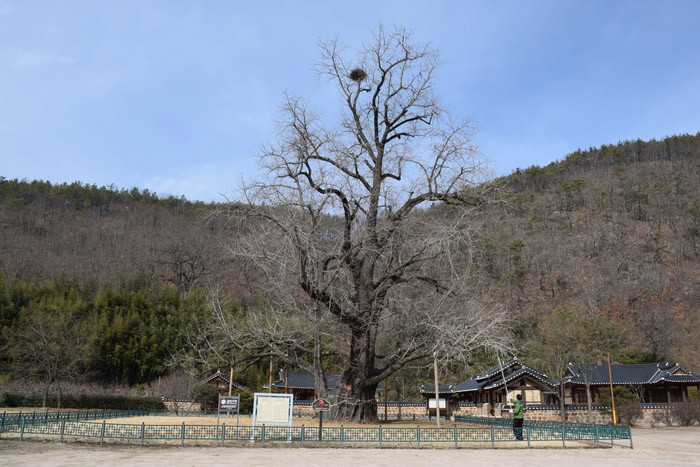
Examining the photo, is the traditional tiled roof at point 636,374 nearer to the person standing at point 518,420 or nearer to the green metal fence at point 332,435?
the green metal fence at point 332,435

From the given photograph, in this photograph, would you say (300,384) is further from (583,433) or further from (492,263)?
(492,263)

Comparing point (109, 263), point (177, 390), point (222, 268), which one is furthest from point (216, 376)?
point (109, 263)

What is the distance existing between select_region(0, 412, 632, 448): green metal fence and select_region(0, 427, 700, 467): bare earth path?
2.42 feet

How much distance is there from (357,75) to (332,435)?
13596 millimetres

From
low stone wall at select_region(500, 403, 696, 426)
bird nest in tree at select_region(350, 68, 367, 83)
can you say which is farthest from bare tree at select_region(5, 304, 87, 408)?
low stone wall at select_region(500, 403, 696, 426)

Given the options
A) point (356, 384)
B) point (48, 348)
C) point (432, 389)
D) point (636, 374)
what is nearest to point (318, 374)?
point (356, 384)

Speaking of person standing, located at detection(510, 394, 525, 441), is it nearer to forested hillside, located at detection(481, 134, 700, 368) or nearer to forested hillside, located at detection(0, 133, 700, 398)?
forested hillside, located at detection(0, 133, 700, 398)

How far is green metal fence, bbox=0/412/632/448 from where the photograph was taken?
1430cm

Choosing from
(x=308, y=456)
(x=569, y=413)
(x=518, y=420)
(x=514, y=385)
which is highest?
(x=514, y=385)

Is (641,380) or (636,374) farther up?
(636,374)

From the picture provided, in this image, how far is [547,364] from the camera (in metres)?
40.1

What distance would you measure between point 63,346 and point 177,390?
1002cm

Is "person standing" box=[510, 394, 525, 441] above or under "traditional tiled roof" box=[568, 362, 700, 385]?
under

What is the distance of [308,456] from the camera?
12.0 m
